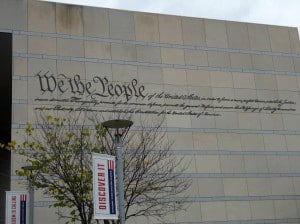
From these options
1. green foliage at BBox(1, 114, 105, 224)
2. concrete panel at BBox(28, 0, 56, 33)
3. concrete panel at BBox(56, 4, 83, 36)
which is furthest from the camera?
concrete panel at BBox(56, 4, 83, 36)

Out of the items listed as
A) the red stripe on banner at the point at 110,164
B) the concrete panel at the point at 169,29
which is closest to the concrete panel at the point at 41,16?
the concrete panel at the point at 169,29

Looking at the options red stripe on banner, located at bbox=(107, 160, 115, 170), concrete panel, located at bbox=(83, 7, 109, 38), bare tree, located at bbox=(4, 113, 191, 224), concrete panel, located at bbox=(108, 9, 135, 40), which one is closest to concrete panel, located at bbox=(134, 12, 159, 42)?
concrete panel, located at bbox=(108, 9, 135, 40)

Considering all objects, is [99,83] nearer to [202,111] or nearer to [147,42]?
[147,42]

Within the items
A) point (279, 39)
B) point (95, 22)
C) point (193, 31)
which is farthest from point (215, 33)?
point (95, 22)

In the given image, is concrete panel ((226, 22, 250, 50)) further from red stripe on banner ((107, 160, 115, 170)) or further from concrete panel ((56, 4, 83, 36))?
red stripe on banner ((107, 160, 115, 170))

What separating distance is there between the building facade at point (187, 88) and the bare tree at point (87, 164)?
2.14 ft

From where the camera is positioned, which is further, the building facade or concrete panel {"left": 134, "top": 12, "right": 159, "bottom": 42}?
concrete panel {"left": 134, "top": 12, "right": 159, "bottom": 42}

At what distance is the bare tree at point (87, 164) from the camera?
1698 cm

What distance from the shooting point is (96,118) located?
75.4 ft

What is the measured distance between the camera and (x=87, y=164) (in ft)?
58.9

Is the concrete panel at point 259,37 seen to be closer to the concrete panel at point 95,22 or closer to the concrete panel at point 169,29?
the concrete panel at point 169,29

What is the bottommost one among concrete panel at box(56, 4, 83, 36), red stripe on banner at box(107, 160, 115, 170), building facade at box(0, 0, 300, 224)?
red stripe on banner at box(107, 160, 115, 170)

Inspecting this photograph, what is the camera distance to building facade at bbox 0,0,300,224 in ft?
76.9

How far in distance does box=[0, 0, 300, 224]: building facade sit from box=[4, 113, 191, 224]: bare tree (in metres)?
0.65
